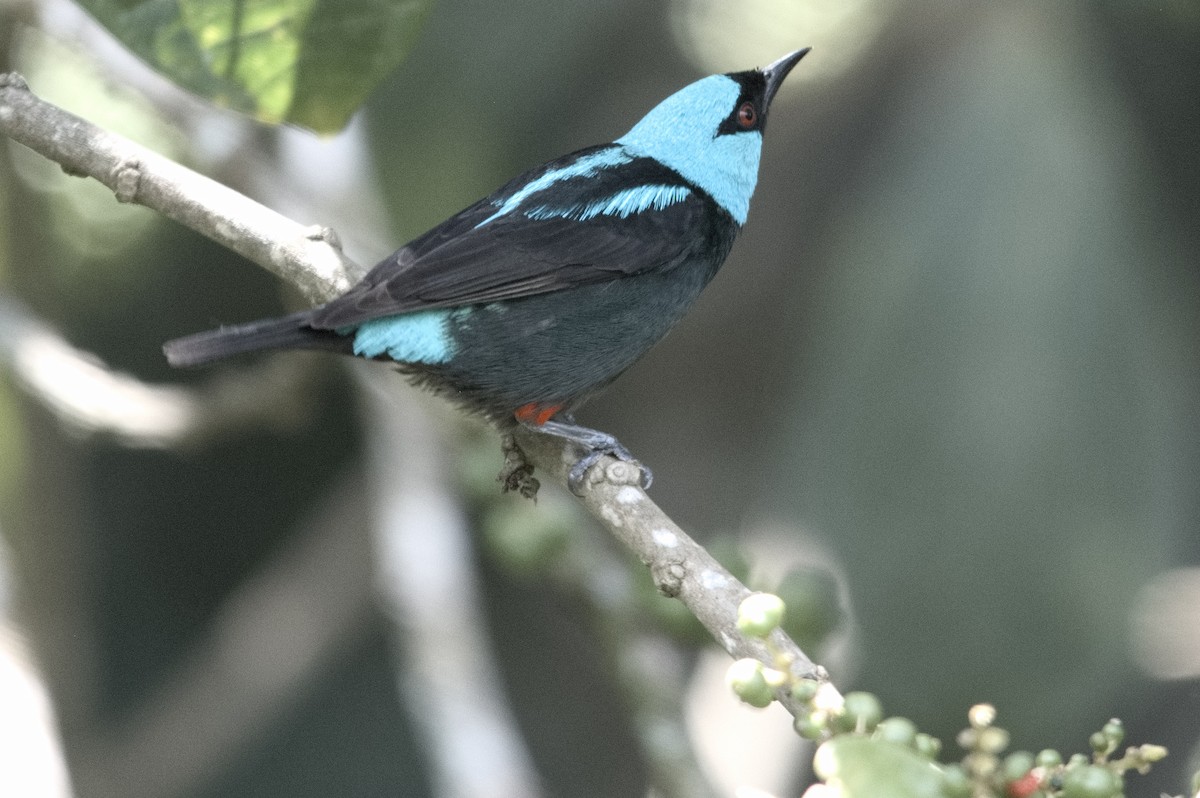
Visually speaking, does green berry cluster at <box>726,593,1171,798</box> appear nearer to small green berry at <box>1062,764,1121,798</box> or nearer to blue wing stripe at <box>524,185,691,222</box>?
small green berry at <box>1062,764,1121,798</box>

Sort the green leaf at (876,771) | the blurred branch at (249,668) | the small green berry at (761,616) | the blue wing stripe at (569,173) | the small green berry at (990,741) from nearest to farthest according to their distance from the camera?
1. the green leaf at (876,771)
2. the small green berry at (990,741)
3. the small green berry at (761,616)
4. the blue wing stripe at (569,173)
5. the blurred branch at (249,668)

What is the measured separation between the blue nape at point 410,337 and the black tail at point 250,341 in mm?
102

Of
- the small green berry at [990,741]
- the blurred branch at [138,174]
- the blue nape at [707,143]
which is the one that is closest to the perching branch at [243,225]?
the blurred branch at [138,174]

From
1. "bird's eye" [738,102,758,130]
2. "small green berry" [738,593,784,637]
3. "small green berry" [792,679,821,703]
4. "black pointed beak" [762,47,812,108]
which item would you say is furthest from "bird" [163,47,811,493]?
"small green berry" [792,679,821,703]

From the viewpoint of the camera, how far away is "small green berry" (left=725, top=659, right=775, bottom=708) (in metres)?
1.72

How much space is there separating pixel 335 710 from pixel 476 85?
2.59 meters

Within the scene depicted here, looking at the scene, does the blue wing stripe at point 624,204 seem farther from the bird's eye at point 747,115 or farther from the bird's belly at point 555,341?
the bird's eye at point 747,115

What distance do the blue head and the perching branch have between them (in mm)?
1083

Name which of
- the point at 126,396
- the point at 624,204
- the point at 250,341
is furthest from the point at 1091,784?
the point at 126,396

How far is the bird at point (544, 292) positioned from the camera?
2.98 meters

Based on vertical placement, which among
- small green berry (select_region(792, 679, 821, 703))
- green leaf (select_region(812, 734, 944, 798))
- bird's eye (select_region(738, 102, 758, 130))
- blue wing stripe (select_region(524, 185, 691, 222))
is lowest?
green leaf (select_region(812, 734, 944, 798))

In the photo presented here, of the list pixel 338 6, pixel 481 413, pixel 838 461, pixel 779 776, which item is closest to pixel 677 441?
pixel 838 461

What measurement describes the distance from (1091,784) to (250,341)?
5.83 ft

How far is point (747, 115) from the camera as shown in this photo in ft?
12.5
